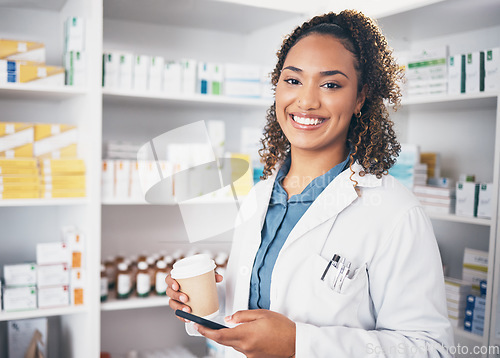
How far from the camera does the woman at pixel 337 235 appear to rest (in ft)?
3.59

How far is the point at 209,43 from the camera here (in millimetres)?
3029

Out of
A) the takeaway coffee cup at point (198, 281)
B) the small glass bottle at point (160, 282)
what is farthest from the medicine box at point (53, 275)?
the takeaway coffee cup at point (198, 281)

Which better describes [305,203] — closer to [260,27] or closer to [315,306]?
[315,306]

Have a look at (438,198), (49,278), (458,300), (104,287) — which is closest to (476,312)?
(458,300)

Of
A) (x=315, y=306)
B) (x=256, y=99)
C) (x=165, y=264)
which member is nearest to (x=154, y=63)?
(x=256, y=99)

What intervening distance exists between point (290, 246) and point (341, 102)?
421mm

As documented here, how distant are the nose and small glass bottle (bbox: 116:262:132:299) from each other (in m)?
1.49

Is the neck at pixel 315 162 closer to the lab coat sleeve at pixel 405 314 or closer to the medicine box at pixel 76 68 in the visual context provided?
the lab coat sleeve at pixel 405 314

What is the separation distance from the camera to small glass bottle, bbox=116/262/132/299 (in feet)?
7.71

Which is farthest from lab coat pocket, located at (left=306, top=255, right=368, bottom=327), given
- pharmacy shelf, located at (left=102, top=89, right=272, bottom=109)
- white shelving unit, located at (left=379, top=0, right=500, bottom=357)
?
pharmacy shelf, located at (left=102, top=89, right=272, bottom=109)

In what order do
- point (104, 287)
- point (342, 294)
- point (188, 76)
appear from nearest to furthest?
1. point (342, 294)
2. point (104, 287)
3. point (188, 76)

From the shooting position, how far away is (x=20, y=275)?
215 cm

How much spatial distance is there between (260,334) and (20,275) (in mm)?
1563

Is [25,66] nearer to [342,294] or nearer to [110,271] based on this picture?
[110,271]
